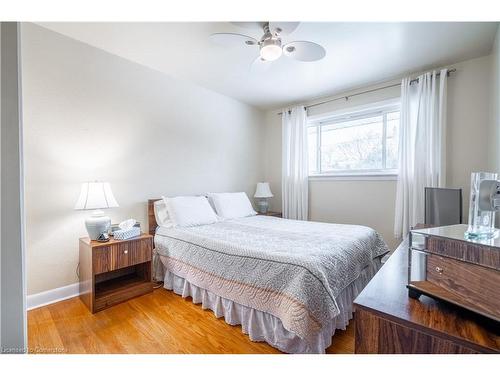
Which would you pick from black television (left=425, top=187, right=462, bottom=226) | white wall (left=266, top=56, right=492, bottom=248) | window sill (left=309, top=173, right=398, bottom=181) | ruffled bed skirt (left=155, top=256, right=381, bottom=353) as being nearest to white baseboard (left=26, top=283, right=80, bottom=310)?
ruffled bed skirt (left=155, top=256, right=381, bottom=353)

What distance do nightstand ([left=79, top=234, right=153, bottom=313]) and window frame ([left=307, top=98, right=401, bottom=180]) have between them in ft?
9.04

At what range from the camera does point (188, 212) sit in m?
2.69

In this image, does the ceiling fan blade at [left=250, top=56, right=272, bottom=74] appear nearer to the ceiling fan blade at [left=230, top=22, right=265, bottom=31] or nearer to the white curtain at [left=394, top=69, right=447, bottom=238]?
the ceiling fan blade at [left=230, top=22, right=265, bottom=31]

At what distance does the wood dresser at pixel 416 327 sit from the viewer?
1.90 ft

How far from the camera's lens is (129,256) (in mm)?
2135

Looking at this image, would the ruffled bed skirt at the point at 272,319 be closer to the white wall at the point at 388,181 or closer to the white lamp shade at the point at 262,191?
the white wall at the point at 388,181

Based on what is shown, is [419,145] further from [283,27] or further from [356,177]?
[283,27]

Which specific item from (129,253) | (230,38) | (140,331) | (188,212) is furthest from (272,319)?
(230,38)

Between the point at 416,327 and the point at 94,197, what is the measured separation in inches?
92.6

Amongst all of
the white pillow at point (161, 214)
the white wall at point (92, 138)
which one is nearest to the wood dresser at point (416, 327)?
the white pillow at point (161, 214)

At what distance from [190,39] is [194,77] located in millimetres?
858

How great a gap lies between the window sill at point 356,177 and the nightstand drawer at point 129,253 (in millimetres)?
2674
